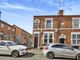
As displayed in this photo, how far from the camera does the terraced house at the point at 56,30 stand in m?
32.4

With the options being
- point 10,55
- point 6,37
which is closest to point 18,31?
point 6,37

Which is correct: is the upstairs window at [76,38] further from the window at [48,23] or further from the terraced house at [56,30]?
the window at [48,23]

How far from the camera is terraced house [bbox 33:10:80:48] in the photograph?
3241 cm

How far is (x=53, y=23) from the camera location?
33.2m

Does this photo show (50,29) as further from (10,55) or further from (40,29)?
(10,55)

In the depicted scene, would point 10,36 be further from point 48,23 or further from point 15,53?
point 15,53

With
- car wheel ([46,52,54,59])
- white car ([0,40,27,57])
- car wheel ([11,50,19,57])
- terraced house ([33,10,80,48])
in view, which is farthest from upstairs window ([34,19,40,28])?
car wheel ([46,52,54,59])

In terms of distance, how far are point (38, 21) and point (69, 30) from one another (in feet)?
17.2

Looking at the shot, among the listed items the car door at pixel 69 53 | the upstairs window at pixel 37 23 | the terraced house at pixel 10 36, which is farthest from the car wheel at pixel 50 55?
the terraced house at pixel 10 36

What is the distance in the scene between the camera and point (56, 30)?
107ft

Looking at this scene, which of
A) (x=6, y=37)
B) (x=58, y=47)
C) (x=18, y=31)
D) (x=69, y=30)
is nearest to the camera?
(x=58, y=47)

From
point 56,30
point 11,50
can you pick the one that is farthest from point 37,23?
point 11,50

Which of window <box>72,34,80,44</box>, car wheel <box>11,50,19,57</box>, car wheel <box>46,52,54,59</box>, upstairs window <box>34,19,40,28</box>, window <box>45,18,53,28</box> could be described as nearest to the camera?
car wheel <box>46,52,54,59</box>

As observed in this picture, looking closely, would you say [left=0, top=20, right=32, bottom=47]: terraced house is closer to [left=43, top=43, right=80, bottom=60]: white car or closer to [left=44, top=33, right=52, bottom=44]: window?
[left=44, top=33, right=52, bottom=44]: window
